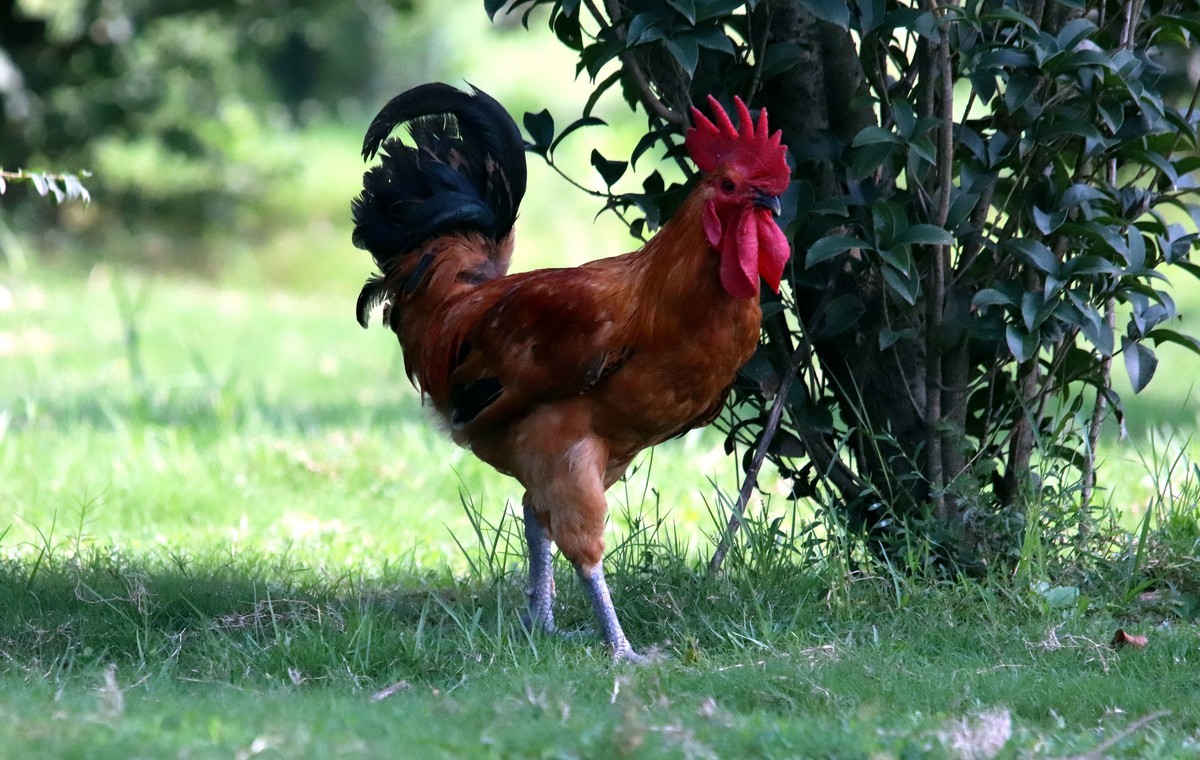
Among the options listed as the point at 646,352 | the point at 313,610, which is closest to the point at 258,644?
the point at 313,610

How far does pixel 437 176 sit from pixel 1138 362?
264cm

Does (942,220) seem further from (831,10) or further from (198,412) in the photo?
(198,412)

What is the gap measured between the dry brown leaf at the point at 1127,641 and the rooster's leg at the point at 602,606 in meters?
1.50

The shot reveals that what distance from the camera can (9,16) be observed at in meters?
14.0

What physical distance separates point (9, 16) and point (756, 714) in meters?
13.0

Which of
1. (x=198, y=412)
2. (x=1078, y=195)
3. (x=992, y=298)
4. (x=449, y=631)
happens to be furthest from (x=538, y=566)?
(x=198, y=412)

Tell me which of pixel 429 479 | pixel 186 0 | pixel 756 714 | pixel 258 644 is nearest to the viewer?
pixel 756 714

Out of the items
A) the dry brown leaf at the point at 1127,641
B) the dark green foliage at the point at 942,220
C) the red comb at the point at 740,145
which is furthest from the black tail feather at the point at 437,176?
the dry brown leaf at the point at 1127,641

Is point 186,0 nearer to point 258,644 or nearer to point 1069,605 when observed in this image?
point 258,644

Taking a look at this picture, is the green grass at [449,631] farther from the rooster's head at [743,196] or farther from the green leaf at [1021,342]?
the rooster's head at [743,196]

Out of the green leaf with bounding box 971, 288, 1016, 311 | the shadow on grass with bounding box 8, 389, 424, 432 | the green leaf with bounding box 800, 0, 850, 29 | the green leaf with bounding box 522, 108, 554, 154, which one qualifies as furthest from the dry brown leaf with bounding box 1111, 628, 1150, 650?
the shadow on grass with bounding box 8, 389, 424, 432

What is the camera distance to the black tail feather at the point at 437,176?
17.4ft

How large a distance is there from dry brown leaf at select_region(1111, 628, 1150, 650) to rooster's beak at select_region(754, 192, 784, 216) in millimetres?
1705

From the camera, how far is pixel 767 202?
4.26m
